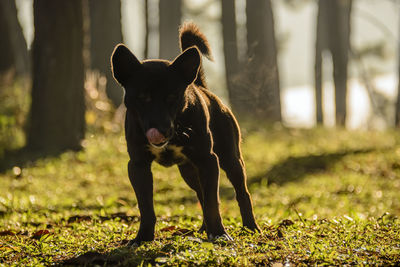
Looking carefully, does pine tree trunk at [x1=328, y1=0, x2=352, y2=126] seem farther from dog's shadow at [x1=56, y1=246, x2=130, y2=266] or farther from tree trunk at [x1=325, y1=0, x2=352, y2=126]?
dog's shadow at [x1=56, y1=246, x2=130, y2=266]

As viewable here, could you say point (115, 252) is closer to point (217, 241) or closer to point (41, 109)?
point (217, 241)

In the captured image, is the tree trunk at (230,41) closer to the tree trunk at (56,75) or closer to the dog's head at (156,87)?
the tree trunk at (56,75)

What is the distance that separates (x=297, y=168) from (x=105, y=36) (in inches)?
293

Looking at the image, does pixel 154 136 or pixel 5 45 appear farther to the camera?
pixel 5 45

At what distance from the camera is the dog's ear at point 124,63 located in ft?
15.0

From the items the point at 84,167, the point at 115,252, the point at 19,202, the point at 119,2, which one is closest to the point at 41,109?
the point at 84,167

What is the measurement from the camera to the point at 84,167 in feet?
37.4

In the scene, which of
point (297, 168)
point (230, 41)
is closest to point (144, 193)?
point (297, 168)

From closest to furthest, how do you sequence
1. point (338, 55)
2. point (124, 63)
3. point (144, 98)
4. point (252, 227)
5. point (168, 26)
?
point (144, 98)
point (124, 63)
point (252, 227)
point (168, 26)
point (338, 55)

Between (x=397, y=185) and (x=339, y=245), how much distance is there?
7.03m

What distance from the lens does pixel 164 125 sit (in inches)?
167

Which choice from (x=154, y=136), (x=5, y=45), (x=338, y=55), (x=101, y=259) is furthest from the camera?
(x=338, y=55)

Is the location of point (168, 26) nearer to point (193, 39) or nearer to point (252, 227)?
point (193, 39)

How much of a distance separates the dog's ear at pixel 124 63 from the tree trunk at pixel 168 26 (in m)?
20.5
